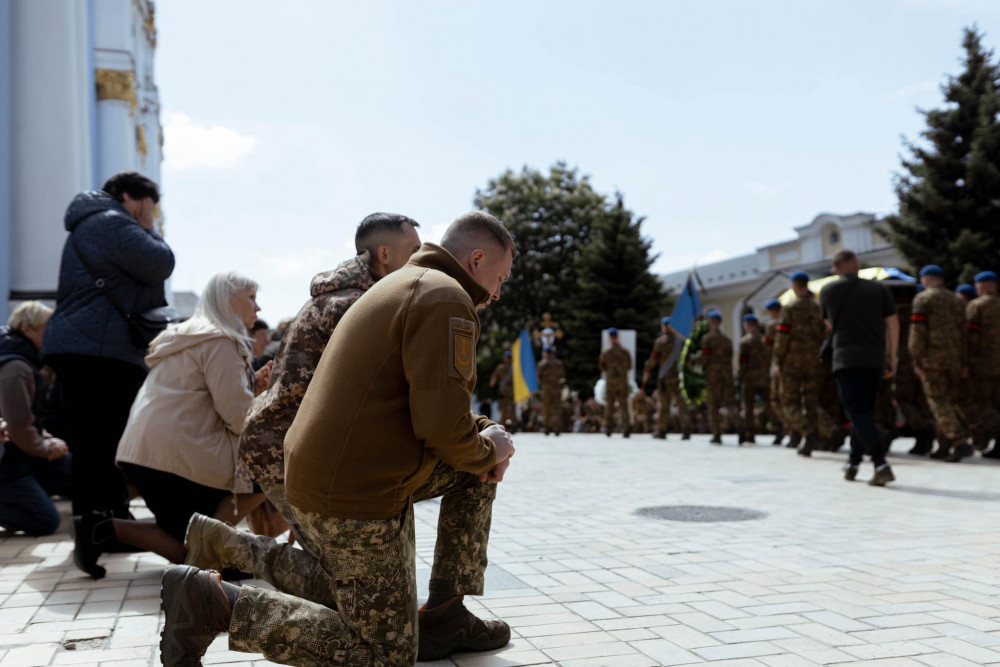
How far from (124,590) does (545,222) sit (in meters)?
→ 38.0

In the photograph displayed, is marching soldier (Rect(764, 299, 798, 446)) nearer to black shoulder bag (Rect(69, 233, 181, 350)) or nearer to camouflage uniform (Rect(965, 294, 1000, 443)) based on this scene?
camouflage uniform (Rect(965, 294, 1000, 443))

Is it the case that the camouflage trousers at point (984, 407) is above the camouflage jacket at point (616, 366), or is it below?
below

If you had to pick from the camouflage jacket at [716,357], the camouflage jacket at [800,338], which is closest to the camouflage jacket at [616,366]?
the camouflage jacket at [716,357]

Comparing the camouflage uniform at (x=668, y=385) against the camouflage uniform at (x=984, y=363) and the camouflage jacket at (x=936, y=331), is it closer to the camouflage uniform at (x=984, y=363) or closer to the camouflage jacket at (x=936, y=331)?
the camouflage uniform at (x=984, y=363)

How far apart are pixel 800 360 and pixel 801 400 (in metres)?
0.69

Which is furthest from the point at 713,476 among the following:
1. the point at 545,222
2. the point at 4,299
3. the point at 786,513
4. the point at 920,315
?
the point at 545,222

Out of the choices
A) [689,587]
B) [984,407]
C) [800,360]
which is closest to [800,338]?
[800,360]

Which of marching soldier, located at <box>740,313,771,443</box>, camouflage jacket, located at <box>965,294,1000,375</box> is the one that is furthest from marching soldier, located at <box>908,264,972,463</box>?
marching soldier, located at <box>740,313,771,443</box>

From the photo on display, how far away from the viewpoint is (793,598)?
3914 millimetres

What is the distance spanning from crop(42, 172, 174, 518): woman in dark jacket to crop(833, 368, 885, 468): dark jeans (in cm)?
606

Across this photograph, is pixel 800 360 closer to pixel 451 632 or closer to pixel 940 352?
pixel 940 352

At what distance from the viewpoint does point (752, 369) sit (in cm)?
1502

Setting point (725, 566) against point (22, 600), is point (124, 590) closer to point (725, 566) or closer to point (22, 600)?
point (22, 600)

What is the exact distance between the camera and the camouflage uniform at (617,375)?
18719 millimetres
